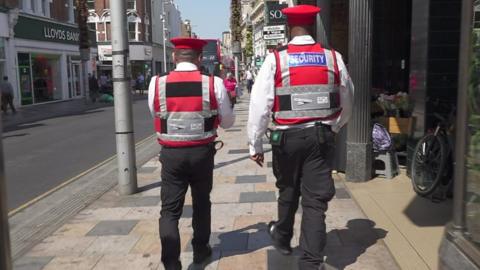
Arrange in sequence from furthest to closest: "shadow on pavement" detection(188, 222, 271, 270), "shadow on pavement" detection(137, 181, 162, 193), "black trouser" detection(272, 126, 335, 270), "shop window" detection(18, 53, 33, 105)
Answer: "shop window" detection(18, 53, 33, 105) → "shadow on pavement" detection(137, 181, 162, 193) → "shadow on pavement" detection(188, 222, 271, 270) → "black trouser" detection(272, 126, 335, 270)

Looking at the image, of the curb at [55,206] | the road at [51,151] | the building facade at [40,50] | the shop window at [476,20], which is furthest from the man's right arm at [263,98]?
the building facade at [40,50]

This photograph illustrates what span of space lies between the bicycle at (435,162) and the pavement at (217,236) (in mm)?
834

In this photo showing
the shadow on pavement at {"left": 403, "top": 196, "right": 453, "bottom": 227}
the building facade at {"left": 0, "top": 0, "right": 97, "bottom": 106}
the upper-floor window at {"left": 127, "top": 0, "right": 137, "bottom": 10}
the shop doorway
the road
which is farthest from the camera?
the upper-floor window at {"left": 127, "top": 0, "right": 137, "bottom": 10}

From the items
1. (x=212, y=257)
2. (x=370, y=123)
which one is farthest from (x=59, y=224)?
(x=370, y=123)

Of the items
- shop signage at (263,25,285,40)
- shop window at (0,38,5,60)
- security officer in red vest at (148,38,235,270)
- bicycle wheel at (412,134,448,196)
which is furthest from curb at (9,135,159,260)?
shop window at (0,38,5,60)

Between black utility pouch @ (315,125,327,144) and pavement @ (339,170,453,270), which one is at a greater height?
black utility pouch @ (315,125,327,144)

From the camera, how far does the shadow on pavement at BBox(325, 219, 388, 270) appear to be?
14.6 ft

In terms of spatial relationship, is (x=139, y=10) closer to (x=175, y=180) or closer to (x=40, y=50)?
(x=40, y=50)

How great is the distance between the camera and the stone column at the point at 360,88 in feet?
22.7

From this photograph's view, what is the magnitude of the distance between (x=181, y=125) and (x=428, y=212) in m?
3.04

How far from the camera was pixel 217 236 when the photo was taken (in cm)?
521

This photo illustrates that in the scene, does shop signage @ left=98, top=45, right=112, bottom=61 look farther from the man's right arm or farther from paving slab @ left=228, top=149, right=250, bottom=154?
the man's right arm

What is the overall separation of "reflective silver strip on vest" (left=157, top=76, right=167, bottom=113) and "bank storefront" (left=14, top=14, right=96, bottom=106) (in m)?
26.5

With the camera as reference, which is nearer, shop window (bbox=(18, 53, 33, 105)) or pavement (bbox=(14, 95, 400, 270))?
pavement (bbox=(14, 95, 400, 270))
